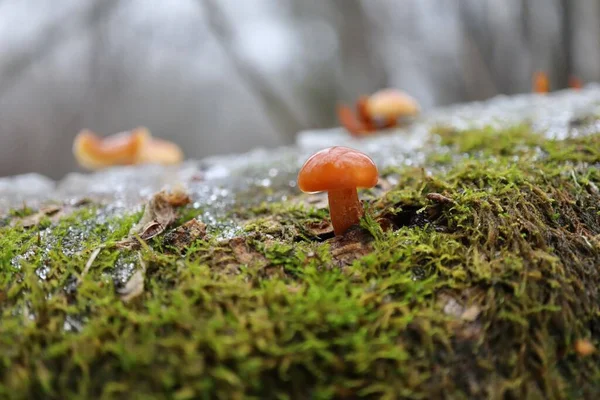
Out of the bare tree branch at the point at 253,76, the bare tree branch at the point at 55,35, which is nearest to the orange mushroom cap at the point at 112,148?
the bare tree branch at the point at 253,76

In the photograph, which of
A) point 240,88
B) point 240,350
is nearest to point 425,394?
point 240,350

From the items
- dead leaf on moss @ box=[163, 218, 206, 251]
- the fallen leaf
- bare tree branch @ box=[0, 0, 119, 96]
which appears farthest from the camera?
bare tree branch @ box=[0, 0, 119, 96]

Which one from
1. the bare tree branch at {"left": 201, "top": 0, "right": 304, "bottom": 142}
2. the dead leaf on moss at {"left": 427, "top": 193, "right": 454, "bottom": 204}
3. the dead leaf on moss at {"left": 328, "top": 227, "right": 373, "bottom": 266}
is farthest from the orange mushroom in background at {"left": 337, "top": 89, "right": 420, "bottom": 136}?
the bare tree branch at {"left": 201, "top": 0, "right": 304, "bottom": 142}

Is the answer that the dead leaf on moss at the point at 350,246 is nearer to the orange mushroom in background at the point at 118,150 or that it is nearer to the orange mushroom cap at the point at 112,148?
the orange mushroom in background at the point at 118,150

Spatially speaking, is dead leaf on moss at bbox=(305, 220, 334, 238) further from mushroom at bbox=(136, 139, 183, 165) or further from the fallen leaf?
mushroom at bbox=(136, 139, 183, 165)

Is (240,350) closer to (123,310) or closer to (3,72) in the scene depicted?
(123,310)

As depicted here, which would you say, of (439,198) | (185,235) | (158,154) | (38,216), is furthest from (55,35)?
(439,198)
